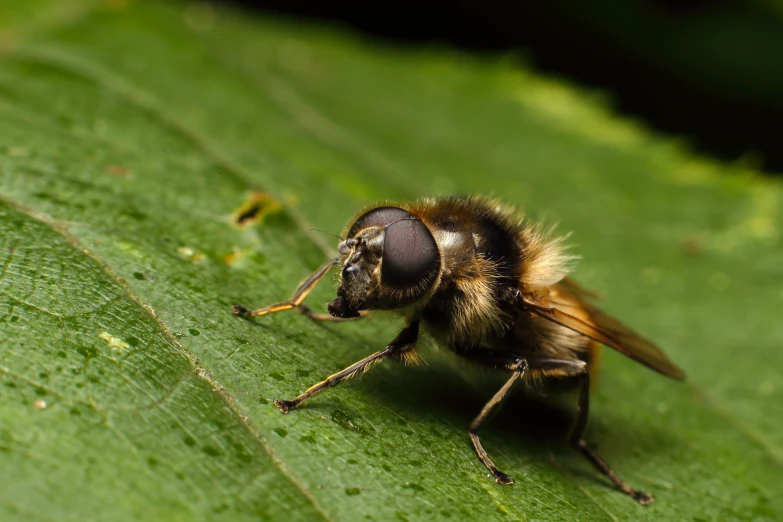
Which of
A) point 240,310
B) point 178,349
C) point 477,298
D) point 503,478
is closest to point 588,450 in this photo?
point 503,478

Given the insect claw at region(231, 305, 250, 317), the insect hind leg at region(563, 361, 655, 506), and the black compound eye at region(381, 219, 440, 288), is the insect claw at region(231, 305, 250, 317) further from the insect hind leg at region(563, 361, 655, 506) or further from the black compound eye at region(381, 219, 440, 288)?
the insect hind leg at region(563, 361, 655, 506)

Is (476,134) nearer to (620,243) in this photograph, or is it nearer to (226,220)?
(620,243)

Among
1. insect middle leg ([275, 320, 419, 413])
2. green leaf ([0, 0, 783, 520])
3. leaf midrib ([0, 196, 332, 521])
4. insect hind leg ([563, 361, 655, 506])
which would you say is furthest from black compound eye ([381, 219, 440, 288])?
insect hind leg ([563, 361, 655, 506])

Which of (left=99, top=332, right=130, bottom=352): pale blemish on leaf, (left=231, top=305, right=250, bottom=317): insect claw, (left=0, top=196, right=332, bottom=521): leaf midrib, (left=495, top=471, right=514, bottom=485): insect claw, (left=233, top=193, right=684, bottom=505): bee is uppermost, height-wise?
(left=233, top=193, right=684, bottom=505): bee

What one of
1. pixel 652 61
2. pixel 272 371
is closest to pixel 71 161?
pixel 272 371

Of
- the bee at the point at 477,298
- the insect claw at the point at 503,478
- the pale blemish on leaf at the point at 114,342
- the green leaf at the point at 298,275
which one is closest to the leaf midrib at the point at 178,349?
the green leaf at the point at 298,275

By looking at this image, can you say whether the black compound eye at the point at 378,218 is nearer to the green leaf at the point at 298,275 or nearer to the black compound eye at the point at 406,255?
the black compound eye at the point at 406,255
